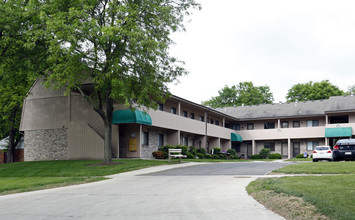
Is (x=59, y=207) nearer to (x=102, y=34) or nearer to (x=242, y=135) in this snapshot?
(x=102, y=34)

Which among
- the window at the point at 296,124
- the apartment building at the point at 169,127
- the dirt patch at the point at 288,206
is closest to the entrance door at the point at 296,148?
the apartment building at the point at 169,127

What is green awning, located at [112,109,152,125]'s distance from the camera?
1172 inches

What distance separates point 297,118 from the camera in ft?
166

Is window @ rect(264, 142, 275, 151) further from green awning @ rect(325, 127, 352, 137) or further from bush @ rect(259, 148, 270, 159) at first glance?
green awning @ rect(325, 127, 352, 137)

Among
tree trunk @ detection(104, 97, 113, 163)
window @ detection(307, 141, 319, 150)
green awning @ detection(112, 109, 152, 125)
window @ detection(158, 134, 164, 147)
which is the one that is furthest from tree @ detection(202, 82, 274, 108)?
tree trunk @ detection(104, 97, 113, 163)

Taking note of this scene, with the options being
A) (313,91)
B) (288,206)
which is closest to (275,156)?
(313,91)

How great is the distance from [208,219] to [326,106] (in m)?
45.0

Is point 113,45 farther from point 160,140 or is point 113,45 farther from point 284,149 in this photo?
point 284,149

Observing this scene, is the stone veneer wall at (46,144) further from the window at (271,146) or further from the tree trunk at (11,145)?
the window at (271,146)

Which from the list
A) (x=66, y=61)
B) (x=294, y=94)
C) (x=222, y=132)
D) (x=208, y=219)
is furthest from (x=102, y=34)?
(x=294, y=94)

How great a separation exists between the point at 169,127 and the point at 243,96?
148 ft

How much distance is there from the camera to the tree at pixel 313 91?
221ft

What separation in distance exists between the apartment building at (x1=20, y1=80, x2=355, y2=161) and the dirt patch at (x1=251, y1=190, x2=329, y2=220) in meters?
20.4

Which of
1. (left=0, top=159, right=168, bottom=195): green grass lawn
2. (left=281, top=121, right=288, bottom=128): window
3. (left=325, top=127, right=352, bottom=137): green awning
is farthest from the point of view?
(left=281, top=121, right=288, bottom=128): window
